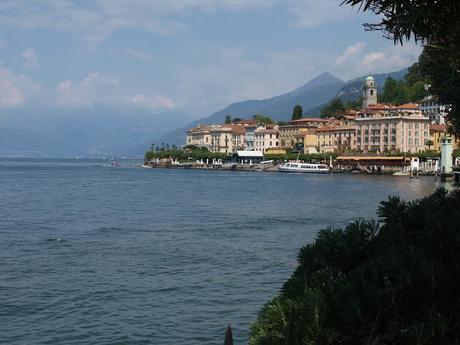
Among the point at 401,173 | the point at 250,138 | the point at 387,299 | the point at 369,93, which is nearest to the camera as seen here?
the point at 387,299

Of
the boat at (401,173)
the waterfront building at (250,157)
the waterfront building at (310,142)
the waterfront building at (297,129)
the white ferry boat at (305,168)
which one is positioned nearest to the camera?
the boat at (401,173)

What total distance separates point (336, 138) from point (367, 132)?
43.2ft

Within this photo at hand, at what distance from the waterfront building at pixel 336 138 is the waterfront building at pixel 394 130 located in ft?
17.8

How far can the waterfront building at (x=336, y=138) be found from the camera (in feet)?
506

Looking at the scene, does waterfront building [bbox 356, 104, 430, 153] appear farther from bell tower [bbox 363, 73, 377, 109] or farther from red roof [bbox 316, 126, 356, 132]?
bell tower [bbox 363, 73, 377, 109]

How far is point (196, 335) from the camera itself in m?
15.1

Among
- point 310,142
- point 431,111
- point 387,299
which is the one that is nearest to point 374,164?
point 431,111

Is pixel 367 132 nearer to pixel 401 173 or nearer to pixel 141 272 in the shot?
pixel 401 173

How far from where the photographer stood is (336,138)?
159750 mm

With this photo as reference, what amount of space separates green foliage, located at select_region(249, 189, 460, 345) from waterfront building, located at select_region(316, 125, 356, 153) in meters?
149

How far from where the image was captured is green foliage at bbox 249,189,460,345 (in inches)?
248

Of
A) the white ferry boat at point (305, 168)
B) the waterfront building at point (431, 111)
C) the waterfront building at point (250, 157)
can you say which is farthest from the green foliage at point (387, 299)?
the waterfront building at point (250, 157)

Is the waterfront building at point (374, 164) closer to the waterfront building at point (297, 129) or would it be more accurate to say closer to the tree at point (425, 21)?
the waterfront building at point (297, 129)

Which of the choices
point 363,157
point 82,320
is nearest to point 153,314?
point 82,320
